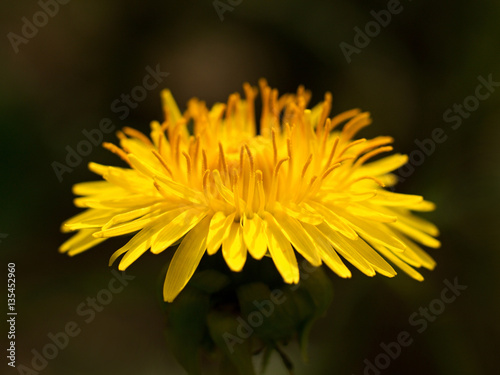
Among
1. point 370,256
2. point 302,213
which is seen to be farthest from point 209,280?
point 370,256

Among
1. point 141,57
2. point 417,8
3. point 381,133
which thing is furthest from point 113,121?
point 417,8

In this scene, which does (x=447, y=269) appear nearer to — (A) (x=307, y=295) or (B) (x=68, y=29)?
(A) (x=307, y=295)

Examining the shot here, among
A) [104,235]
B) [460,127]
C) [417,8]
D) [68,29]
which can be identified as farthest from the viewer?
[68,29]

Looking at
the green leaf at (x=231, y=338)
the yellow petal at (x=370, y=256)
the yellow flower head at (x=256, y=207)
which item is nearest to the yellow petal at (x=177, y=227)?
the yellow flower head at (x=256, y=207)

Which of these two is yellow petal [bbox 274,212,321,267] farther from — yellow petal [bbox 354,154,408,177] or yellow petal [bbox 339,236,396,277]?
yellow petal [bbox 354,154,408,177]

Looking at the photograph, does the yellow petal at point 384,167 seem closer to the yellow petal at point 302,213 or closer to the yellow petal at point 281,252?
the yellow petal at point 302,213

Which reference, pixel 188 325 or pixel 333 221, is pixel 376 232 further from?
pixel 188 325

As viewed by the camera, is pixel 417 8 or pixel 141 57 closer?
pixel 417 8

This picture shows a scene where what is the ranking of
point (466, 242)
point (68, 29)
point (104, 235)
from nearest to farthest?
point (104, 235), point (466, 242), point (68, 29)

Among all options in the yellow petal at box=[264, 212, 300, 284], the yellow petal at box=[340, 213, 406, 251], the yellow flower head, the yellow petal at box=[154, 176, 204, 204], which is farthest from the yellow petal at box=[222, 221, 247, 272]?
the yellow petal at box=[340, 213, 406, 251]
